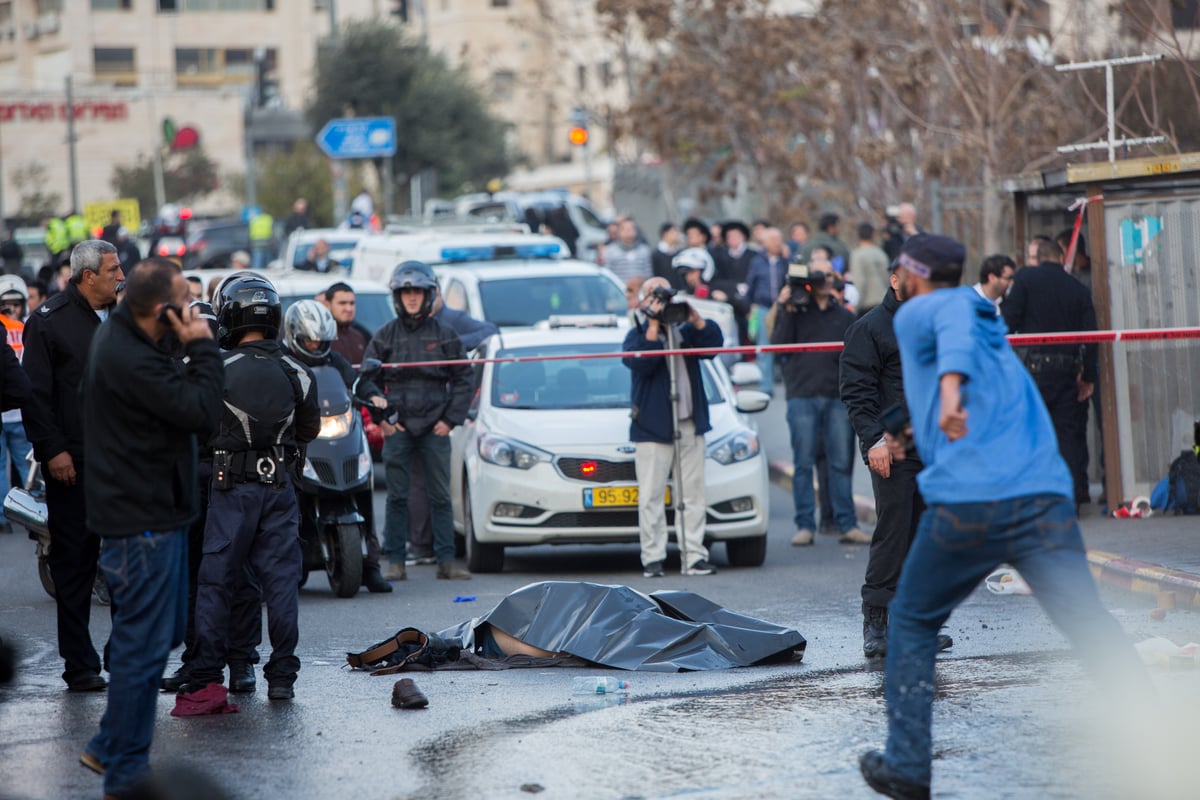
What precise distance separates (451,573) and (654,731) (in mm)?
5377

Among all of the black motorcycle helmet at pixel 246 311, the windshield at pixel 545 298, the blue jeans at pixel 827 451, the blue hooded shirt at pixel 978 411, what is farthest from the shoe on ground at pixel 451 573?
the blue hooded shirt at pixel 978 411

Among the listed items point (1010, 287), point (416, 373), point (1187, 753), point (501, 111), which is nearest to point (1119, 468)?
point (1010, 287)

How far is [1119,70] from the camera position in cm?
2009

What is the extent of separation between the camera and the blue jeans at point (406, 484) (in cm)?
1234

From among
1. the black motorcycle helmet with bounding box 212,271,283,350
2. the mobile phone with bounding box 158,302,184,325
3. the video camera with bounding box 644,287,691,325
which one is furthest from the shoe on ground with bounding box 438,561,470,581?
the mobile phone with bounding box 158,302,184,325

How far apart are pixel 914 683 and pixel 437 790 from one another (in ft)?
5.59

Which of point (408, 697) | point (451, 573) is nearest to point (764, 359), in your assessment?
point (451, 573)

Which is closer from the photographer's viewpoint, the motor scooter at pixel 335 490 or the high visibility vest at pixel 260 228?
the motor scooter at pixel 335 490

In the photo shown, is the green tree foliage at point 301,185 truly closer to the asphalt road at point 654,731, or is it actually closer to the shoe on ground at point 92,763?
the asphalt road at point 654,731

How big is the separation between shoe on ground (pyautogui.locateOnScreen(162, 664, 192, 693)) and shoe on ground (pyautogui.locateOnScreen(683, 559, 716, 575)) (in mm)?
4517

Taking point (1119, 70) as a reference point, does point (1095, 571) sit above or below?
below

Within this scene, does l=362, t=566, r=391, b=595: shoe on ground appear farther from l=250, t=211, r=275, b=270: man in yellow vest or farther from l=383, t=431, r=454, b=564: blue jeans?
l=250, t=211, r=275, b=270: man in yellow vest

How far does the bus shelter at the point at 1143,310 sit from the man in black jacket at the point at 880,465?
4733mm

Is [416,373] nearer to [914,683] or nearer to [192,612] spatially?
[192,612]
